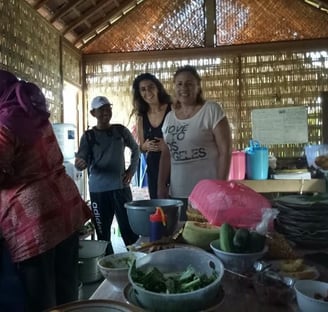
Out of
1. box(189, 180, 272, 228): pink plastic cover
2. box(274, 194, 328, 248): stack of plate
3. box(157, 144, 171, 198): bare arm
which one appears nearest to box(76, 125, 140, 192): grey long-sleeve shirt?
box(157, 144, 171, 198): bare arm

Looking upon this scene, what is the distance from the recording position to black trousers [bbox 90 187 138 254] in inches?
102

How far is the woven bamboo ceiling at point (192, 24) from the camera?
159 inches

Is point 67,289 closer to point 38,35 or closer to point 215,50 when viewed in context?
point 38,35

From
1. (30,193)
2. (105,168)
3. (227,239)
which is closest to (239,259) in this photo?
(227,239)

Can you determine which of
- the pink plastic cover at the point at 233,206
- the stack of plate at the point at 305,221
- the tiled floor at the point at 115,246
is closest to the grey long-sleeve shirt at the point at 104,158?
the tiled floor at the point at 115,246

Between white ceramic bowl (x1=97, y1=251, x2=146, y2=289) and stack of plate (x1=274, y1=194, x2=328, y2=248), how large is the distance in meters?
0.49

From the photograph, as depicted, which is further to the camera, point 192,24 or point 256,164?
point 192,24

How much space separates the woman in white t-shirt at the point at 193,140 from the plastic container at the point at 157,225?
1.88 feet

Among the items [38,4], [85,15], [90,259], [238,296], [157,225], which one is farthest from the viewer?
[85,15]

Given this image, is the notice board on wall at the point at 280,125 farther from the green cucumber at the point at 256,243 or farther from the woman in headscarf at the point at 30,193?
the green cucumber at the point at 256,243

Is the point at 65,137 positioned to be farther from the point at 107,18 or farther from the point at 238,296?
the point at 238,296

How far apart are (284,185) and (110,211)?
4.83 ft

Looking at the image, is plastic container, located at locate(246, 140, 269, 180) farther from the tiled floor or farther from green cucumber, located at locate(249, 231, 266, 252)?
green cucumber, located at locate(249, 231, 266, 252)

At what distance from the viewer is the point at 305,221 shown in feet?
3.59
